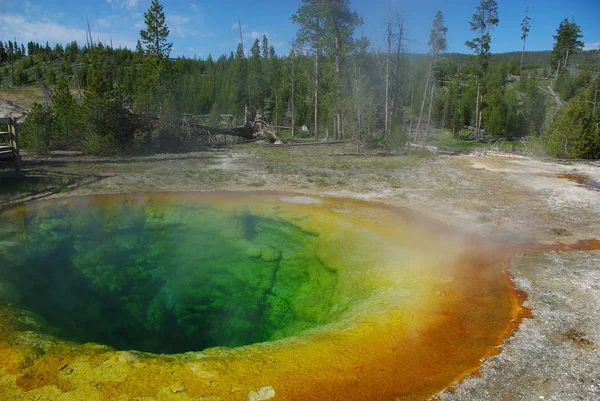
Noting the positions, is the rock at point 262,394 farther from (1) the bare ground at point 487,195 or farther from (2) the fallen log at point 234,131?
(2) the fallen log at point 234,131

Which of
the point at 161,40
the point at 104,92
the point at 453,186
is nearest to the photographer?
the point at 453,186

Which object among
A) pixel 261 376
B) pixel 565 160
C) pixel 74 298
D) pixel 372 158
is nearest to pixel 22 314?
pixel 74 298

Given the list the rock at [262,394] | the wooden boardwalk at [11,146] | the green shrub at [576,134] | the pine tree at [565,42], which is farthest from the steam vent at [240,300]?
the pine tree at [565,42]

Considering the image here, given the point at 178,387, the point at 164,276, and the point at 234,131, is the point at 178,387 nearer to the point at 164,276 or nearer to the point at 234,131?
the point at 164,276

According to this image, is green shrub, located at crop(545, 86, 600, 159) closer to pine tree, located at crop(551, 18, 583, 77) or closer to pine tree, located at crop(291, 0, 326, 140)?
pine tree, located at crop(291, 0, 326, 140)

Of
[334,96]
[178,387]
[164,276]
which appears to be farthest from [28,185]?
[334,96]

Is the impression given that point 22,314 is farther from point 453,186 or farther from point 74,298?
point 453,186
